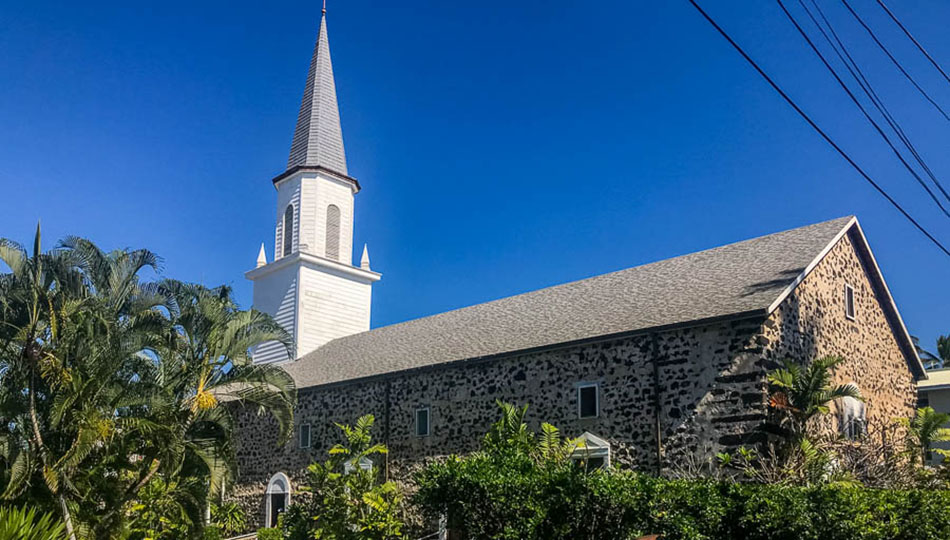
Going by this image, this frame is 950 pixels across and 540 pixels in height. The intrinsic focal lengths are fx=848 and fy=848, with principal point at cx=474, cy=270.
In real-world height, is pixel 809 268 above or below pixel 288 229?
below

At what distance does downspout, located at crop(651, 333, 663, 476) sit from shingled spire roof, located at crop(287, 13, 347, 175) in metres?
22.0

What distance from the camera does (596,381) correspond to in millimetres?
20438

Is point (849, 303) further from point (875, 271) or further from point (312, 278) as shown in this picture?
point (312, 278)

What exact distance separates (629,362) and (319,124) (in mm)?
22998

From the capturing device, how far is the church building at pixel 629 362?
18375 mm

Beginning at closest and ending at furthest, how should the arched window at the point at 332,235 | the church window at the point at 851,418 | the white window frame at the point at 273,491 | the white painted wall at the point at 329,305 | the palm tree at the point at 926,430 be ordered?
the palm tree at the point at 926,430, the church window at the point at 851,418, the white window frame at the point at 273,491, the white painted wall at the point at 329,305, the arched window at the point at 332,235

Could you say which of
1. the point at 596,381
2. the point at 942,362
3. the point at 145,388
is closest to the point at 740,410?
the point at 596,381

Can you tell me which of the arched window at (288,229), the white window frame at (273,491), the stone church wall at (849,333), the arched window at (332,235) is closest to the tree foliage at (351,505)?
the white window frame at (273,491)

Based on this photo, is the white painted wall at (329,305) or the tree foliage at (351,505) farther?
the white painted wall at (329,305)

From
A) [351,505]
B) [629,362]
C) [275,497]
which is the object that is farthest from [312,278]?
[629,362]

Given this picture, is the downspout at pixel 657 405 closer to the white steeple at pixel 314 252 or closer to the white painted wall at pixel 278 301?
the white steeple at pixel 314 252

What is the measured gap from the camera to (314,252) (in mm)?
36594

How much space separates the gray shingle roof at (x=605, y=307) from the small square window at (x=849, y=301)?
1.54 metres

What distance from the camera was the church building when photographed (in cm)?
1838
